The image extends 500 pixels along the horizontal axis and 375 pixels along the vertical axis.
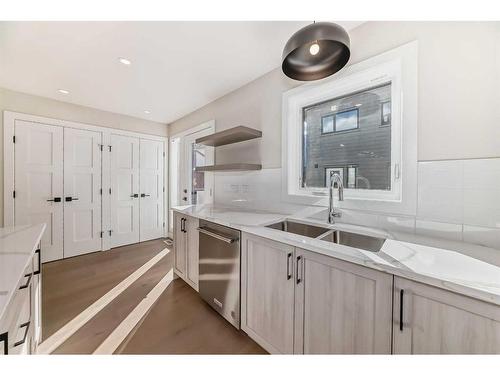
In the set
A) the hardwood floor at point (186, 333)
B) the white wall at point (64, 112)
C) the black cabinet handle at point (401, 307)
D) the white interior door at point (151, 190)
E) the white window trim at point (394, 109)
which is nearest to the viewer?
the black cabinet handle at point (401, 307)

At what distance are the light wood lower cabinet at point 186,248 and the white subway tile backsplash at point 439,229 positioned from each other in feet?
5.98

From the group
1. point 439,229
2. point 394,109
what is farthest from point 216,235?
point 394,109

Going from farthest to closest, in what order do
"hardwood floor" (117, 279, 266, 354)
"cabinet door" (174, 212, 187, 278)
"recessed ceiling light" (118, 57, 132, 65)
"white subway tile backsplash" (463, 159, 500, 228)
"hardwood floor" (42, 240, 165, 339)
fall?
"cabinet door" (174, 212, 187, 278)
"recessed ceiling light" (118, 57, 132, 65)
"hardwood floor" (42, 240, 165, 339)
"hardwood floor" (117, 279, 266, 354)
"white subway tile backsplash" (463, 159, 500, 228)

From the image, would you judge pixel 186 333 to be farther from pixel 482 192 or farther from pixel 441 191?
pixel 482 192

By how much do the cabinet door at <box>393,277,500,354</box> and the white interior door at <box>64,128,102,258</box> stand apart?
413 centimetres

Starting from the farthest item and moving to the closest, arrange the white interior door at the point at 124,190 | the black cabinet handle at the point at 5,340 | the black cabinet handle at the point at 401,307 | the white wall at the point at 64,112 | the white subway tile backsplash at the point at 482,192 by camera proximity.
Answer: the white interior door at the point at 124,190, the white wall at the point at 64,112, the white subway tile backsplash at the point at 482,192, the black cabinet handle at the point at 401,307, the black cabinet handle at the point at 5,340

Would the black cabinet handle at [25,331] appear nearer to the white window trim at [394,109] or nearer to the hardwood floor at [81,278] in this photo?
the hardwood floor at [81,278]

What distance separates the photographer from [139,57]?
1.97 m

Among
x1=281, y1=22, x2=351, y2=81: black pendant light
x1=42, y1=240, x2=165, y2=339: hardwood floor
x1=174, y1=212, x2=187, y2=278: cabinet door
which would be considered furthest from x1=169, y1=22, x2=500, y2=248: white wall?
x1=42, y1=240, x2=165, y2=339: hardwood floor

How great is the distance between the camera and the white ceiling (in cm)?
160

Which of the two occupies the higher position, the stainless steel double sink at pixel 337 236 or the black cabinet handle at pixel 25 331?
the stainless steel double sink at pixel 337 236

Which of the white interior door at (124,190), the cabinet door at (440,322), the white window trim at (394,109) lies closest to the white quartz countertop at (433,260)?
the cabinet door at (440,322)

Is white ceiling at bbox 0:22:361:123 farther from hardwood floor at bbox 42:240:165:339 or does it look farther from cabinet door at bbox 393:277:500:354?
hardwood floor at bbox 42:240:165:339

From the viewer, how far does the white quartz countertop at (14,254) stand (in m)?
0.70
